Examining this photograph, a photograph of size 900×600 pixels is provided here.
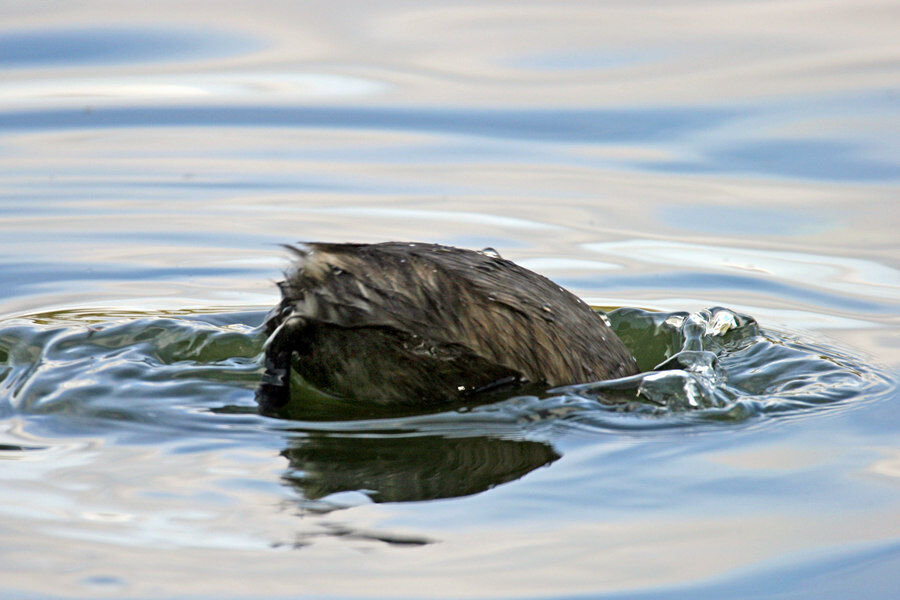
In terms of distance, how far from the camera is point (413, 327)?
14.7ft

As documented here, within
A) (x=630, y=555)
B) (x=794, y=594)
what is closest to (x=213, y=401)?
(x=630, y=555)

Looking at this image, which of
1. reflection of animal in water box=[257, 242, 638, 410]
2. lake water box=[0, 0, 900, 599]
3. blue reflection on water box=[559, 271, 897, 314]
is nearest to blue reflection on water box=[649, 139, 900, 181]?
lake water box=[0, 0, 900, 599]

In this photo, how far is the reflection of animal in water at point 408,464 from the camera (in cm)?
411

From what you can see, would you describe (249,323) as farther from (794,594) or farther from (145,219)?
(794,594)

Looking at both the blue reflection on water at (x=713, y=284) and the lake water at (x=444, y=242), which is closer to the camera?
the lake water at (x=444, y=242)

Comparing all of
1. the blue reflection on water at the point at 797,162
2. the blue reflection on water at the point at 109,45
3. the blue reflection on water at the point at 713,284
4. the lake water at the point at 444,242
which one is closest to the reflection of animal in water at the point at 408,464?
the lake water at the point at 444,242

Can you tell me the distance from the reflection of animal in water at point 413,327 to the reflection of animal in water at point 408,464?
0.22 metres

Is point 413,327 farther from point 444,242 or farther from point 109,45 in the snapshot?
point 109,45

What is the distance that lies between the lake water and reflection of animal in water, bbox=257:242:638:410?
142 millimetres

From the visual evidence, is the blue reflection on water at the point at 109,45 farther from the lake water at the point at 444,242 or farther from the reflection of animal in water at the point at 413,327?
the reflection of animal in water at the point at 413,327

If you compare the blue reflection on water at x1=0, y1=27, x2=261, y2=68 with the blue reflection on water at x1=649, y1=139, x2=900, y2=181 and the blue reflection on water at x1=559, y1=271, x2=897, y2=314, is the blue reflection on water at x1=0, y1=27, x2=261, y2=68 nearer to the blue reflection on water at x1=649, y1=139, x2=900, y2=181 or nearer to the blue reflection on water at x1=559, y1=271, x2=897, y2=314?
the blue reflection on water at x1=649, y1=139, x2=900, y2=181

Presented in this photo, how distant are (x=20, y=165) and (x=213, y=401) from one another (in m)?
4.93

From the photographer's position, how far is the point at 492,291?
15.3 ft

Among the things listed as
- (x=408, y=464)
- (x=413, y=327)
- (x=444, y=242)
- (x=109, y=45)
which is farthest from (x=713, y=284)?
(x=109, y=45)
